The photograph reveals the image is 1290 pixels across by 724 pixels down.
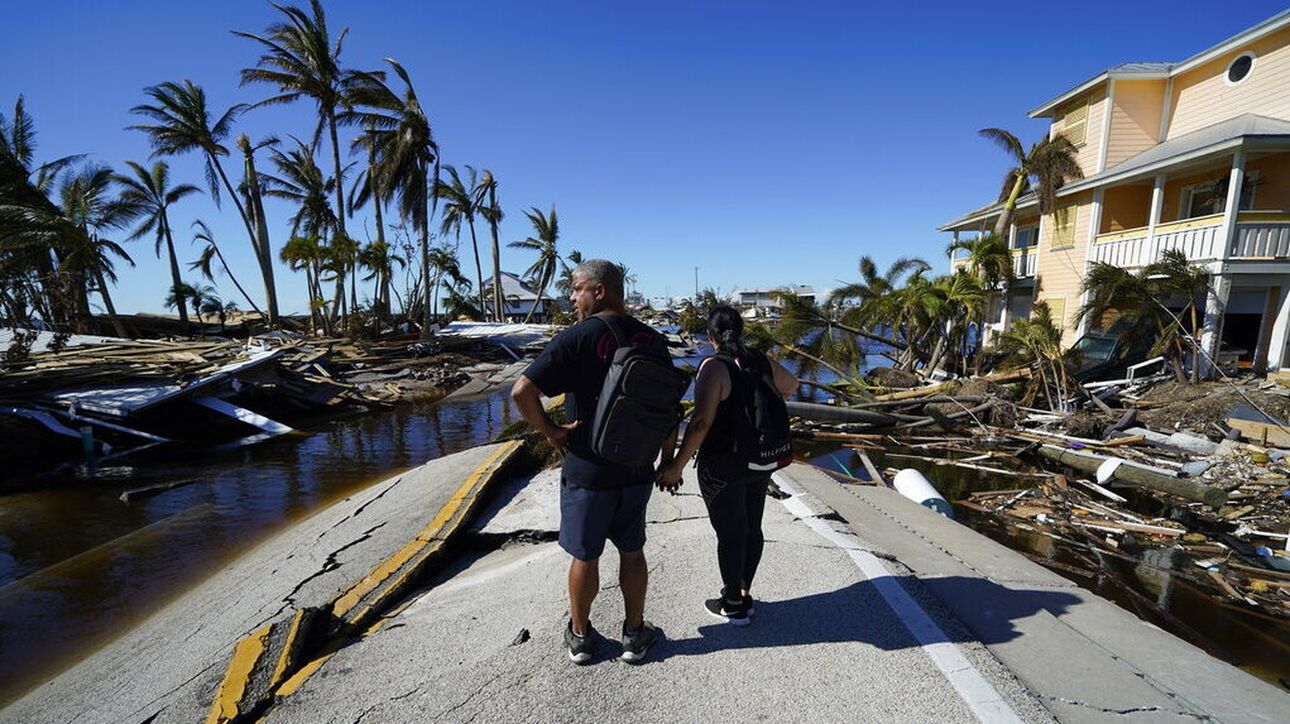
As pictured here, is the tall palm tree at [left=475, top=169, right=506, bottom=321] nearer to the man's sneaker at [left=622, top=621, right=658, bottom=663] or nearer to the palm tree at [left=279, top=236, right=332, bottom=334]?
the palm tree at [left=279, top=236, right=332, bottom=334]

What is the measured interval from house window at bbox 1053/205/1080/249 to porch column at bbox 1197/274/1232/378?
473 centimetres

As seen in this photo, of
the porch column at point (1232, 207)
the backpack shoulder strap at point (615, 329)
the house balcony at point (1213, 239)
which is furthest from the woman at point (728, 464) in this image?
the house balcony at point (1213, 239)

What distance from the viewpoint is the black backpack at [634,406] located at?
238 cm

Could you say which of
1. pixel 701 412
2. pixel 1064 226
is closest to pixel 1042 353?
pixel 1064 226

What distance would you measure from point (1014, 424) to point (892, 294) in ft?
17.5

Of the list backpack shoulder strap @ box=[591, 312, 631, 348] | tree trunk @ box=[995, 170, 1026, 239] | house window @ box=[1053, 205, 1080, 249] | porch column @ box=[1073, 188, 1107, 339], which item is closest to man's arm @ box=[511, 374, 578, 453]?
backpack shoulder strap @ box=[591, 312, 631, 348]

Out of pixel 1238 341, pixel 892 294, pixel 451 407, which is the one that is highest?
pixel 892 294

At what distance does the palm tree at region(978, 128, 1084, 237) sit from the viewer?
16.4 meters

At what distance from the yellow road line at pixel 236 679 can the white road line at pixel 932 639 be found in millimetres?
3078

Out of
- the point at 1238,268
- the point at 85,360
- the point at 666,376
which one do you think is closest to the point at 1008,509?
the point at 666,376

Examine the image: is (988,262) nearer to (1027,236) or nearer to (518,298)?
(1027,236)

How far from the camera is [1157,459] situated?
8.65 meters

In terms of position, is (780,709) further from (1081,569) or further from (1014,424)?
(1014,424)

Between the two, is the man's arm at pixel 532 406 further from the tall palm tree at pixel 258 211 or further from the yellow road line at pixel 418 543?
the tall palm tree at pixel 258 211
